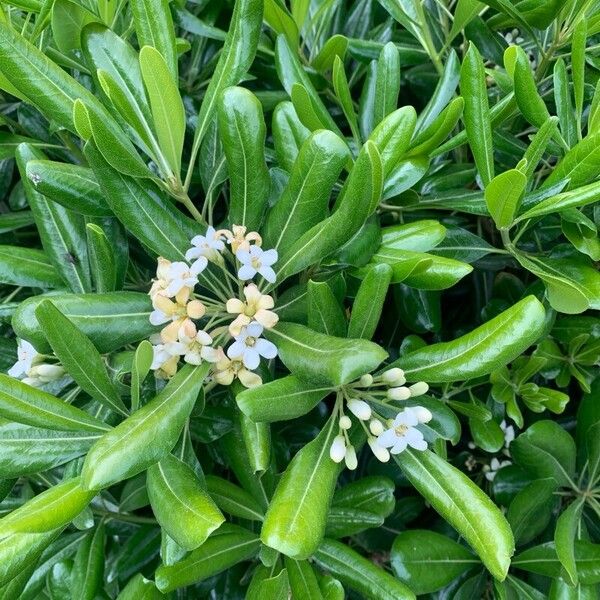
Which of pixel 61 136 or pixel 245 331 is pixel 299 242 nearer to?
pixel 245 331

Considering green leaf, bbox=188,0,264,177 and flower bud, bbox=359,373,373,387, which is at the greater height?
green leaf, bbox=188,0,264,177

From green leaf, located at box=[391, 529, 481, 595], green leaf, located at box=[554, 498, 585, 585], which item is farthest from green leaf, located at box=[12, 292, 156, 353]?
green leaf, located at box=[554, 498, 585, 585]

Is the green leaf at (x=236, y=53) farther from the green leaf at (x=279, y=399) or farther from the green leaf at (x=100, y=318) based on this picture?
the green leaf at (x=279, y=399)

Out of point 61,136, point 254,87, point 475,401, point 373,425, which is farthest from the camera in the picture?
point 254,87

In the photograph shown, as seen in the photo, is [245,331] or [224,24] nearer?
[245,331]

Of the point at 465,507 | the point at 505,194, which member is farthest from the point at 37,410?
the point at 505,194

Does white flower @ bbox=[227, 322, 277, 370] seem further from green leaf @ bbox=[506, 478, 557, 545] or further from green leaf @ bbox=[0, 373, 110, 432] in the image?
green leaf @ bbox=[506, 478, 557, 545]

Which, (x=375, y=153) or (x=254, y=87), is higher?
(x=375, y=153)

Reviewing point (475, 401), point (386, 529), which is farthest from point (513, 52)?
point (386, 529)
